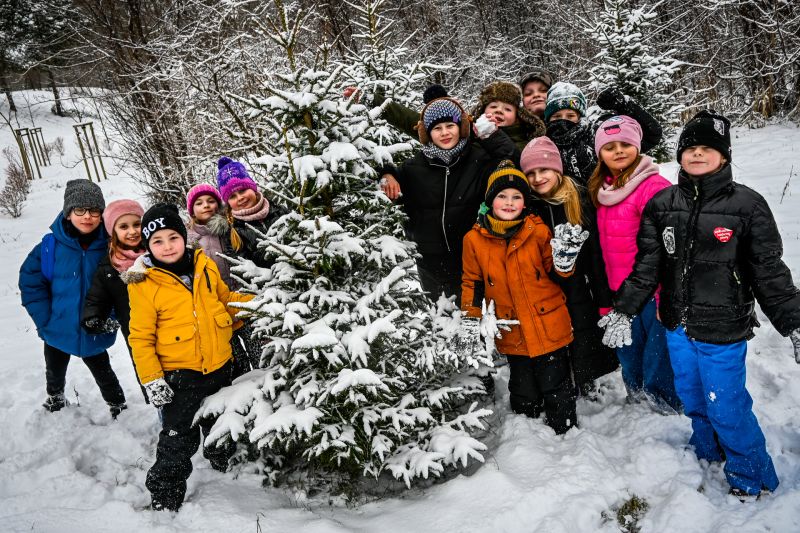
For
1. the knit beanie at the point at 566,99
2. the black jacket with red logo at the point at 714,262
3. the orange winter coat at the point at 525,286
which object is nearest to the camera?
the black jacket with red logo at the point at 714,262

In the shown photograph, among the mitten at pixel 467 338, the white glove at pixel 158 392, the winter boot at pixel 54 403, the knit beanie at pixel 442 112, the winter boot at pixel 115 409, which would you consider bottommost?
the winter boot at pixel 115 409

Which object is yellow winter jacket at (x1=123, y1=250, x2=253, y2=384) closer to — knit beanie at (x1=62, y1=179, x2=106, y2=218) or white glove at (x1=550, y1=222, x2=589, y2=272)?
knit beanie at (x1=62, y1=179, x2=106, y2=218)

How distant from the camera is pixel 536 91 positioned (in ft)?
15.4

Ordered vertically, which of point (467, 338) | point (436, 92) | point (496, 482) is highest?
point (436, 92)

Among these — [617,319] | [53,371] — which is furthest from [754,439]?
[53,371]

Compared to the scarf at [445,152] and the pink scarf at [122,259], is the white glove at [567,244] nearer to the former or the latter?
the scarf at [445,152]

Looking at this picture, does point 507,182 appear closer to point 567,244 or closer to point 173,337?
point 567,244

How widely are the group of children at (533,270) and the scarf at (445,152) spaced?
13 mm

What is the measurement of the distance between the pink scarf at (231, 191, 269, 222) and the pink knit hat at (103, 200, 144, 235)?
0.73 metres

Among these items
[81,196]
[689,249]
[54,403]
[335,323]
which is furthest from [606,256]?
[54,403]

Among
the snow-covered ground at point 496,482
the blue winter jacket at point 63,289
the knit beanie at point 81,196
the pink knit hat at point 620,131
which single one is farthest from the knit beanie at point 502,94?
the blue winter jacket at point 63,289

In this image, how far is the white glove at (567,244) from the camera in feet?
9.53

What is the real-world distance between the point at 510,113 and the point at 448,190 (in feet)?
3.89

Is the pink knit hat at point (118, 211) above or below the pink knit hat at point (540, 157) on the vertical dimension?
above
